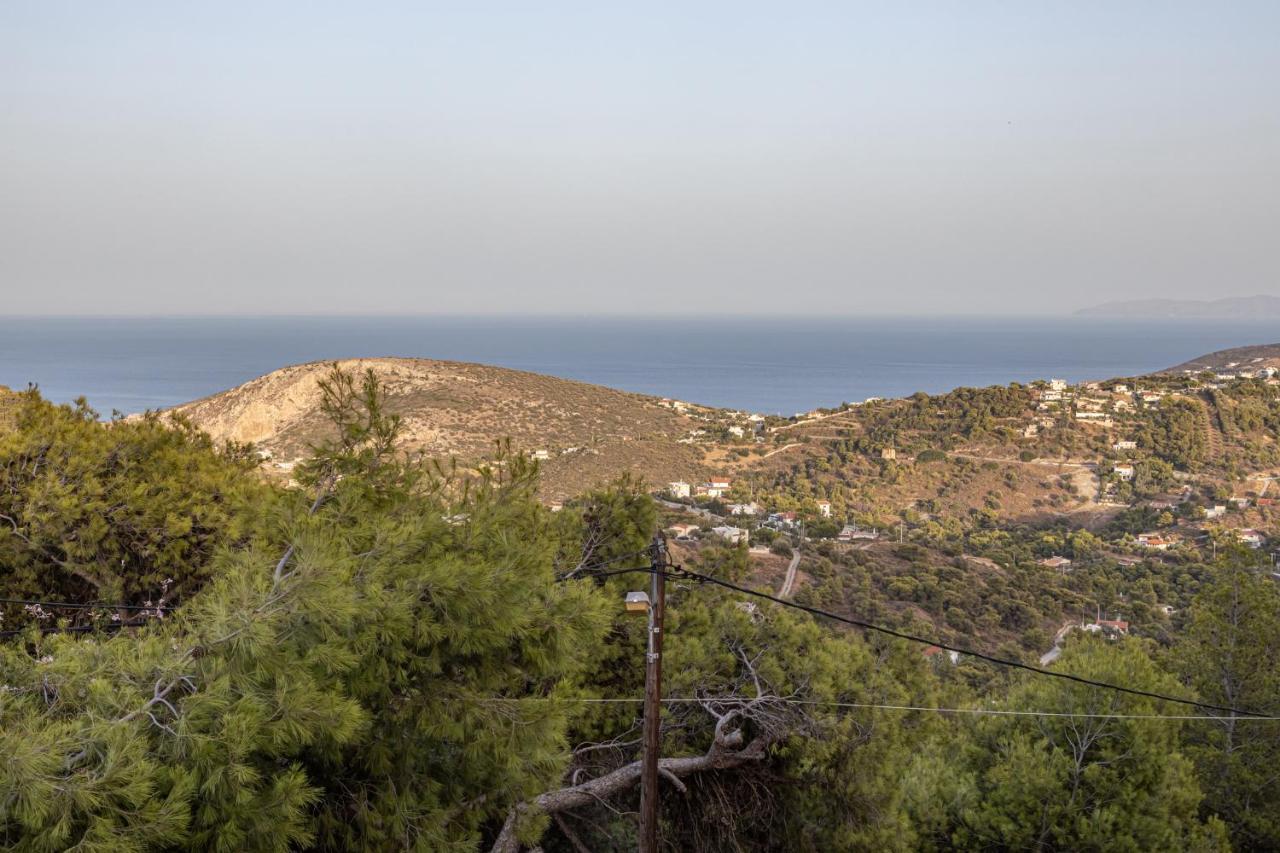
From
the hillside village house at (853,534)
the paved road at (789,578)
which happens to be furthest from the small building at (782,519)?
the paved road at (789,578)

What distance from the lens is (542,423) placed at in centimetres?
4406

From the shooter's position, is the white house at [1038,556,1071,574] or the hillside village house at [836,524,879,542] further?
the hillside village house at [836,524,879,542]

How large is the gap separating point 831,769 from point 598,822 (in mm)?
1884

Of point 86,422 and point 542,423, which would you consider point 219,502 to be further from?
point 542,423

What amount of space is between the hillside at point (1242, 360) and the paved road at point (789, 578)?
2267 inches

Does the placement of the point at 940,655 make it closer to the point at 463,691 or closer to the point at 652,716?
the point at 652,716

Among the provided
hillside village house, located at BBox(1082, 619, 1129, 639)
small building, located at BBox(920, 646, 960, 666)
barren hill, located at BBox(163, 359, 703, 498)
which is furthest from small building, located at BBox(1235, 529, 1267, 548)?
barren hill, located at BBox(163, 359, 703, 498)

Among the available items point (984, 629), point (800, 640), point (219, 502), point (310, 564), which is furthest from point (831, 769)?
point (984, 629)

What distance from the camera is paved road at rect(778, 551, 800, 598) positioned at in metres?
20.4

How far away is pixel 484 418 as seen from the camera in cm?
4256

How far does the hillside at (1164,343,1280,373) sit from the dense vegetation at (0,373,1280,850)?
224ft

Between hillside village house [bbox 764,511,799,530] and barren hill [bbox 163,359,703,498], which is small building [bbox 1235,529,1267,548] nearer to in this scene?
hillside village house [bbox 764,511,799,530]

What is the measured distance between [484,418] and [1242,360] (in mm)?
70152

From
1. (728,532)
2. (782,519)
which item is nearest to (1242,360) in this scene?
(782,519)
